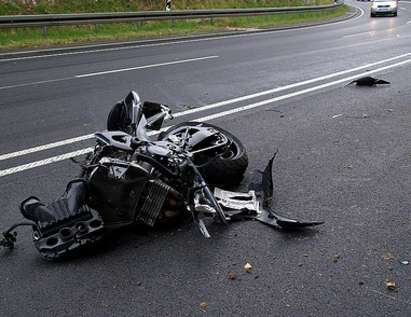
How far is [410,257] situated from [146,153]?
2029 millimetres

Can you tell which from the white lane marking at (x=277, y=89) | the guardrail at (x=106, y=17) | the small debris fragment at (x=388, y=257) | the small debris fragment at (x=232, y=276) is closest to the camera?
the small debris fragment at (x=232, y=276)

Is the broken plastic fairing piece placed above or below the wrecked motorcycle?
below

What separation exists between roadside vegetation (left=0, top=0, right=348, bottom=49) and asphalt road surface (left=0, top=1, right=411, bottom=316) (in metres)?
6.73

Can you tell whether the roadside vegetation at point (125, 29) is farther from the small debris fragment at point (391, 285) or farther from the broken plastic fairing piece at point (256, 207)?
the small debris fragment at point (391, 285)

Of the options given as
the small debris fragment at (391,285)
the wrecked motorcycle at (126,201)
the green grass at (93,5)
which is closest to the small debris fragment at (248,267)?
the wrecked motorcycle at (126,201)

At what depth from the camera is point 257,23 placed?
79.8 ft

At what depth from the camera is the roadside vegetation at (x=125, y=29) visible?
17125 millimetres

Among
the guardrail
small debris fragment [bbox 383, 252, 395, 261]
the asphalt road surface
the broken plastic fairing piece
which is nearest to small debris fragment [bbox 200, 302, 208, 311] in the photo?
the asphalt road surface

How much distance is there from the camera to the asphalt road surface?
321cm

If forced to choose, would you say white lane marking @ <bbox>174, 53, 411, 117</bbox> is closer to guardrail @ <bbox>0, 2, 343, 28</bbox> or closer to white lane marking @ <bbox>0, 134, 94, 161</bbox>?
white lane marking @ <bbox>0, 134, 94, 161</bbox>

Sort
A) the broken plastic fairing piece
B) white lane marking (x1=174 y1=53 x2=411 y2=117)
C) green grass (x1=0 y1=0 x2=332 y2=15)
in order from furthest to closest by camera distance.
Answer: green grass (x1=0 y1=0 x2=332 y2=15) → white lane marking (x1=174 y1=53 x2=411 y2=117) → the broken plastic fairing piece

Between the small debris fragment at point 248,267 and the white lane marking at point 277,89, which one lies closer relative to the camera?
the small debris fragment at point 248,267

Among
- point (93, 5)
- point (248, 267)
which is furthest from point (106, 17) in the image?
point (248, 267)

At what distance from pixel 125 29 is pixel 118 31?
60 centimetres
